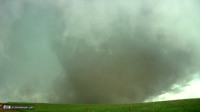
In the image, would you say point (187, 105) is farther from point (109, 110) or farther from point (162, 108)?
point (109, 110)

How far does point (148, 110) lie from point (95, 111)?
12852 mm

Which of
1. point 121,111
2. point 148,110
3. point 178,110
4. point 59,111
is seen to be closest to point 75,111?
point 59,111

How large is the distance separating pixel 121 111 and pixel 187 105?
14072 millimetres

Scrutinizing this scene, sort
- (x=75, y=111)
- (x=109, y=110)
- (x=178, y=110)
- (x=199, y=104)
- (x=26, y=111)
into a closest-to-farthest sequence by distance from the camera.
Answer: (x=178, y=110), (x=199, y=104), (x=109, y=110), (x=75, y=111), (x=26, y=111)

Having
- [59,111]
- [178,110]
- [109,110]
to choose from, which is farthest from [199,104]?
[59,111]

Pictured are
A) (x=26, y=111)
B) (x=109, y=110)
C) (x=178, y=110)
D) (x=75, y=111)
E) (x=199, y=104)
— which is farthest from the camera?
(x=26, y=111)

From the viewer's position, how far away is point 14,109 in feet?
276

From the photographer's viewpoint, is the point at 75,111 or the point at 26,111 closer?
the point at 75,111

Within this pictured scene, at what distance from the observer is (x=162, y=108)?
66.8m

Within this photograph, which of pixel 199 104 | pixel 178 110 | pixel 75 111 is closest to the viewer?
pixel 178 110

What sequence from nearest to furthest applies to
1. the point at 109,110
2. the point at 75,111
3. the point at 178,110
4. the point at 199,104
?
the point at 178,110, the point at 199,104, the point at 109,110, the point at 75,111

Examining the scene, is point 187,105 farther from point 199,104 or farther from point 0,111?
point 0,111

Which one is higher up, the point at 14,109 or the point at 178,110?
the point at 14,109

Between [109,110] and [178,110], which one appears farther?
[109,110]
